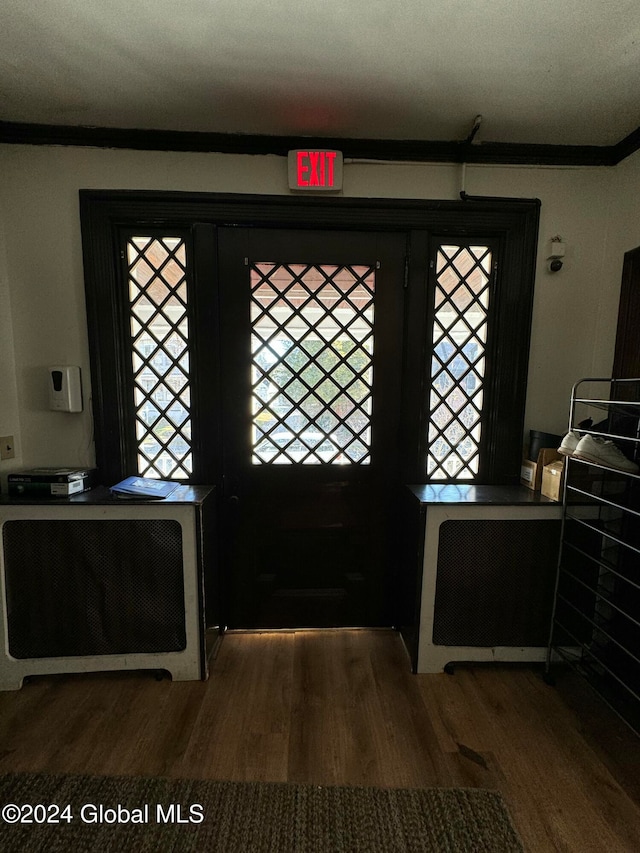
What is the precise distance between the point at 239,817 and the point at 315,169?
2644mm

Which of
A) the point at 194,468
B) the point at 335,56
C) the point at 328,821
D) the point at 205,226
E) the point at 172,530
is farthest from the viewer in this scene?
the point at 194,468

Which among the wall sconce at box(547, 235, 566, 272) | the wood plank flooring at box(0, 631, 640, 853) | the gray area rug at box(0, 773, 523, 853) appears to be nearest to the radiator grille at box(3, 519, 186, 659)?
the wood plank flooring at box(0, 631, 640, 853)

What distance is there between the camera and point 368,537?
6.61 ft

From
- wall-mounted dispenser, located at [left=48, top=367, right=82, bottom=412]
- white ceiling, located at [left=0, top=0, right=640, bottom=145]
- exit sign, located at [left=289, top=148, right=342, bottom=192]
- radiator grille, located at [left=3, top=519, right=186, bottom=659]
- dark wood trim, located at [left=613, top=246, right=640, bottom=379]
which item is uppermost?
white ceiling, located at [left=0, top=0, right=640, bottom=145]

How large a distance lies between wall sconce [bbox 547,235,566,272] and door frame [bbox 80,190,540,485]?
3.6 inches

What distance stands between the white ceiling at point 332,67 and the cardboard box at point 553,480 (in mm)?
A: 1629

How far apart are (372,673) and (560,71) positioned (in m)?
2.74

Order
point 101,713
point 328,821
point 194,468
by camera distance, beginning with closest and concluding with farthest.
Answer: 1. point 328,821
2. point 101,713
3. point 194,468

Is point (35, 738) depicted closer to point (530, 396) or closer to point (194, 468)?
point (194, 468)

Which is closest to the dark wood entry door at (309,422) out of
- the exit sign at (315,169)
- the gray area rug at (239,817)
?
the exit sign at (315,169)

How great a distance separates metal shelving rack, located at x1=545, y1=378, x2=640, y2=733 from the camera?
1618 millimetres

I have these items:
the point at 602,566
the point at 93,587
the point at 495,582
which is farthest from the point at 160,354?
the point at 602,566

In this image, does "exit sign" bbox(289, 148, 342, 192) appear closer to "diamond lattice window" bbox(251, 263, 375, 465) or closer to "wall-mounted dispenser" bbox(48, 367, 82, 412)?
"diamond lattice window" bbox(251, 263, 375, 465)

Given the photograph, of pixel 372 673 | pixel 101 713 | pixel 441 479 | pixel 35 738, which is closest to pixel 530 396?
pixel 441 479
